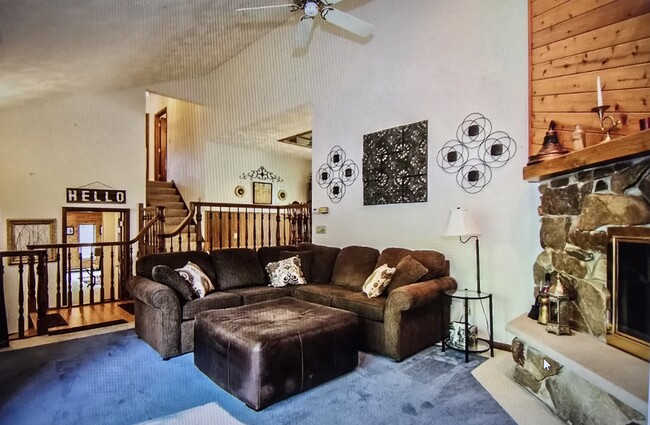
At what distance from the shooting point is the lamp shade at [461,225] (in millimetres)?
3307

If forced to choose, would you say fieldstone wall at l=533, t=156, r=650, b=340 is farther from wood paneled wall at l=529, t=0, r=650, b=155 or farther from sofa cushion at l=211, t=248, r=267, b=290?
sofa cushion at l=211, t=248, r=267, b=290

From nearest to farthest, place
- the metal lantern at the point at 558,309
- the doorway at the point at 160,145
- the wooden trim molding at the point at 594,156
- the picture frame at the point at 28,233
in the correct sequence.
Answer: the wooden trim molding at the point at 594,156, the metal lantern at the point at 558,309, the picture frame at the point at 28,233, the doorway at the point at 160,145

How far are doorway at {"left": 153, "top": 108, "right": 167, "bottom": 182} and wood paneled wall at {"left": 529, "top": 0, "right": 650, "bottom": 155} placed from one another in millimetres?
8876

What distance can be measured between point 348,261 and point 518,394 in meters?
2.19

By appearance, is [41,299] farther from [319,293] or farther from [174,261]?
[319,293]

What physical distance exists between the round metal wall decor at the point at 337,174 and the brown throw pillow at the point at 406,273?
5.73ft

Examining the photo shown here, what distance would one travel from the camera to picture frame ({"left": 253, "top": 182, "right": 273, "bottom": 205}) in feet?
27.4

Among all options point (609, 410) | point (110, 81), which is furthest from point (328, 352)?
point (110, 81)

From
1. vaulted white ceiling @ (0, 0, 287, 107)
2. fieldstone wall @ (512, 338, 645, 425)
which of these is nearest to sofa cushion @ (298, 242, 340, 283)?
fieldstone wall @ (512, 338, 645, 425)

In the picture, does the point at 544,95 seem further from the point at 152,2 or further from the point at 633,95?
the point at 152,2

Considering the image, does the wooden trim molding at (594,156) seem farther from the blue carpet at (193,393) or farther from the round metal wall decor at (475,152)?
the blue carpet at (193,393)

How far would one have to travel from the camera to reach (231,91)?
7.09 meters

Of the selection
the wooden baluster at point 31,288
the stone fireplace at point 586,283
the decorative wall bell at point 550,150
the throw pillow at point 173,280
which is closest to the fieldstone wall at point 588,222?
the stone fireplace at point 586,283

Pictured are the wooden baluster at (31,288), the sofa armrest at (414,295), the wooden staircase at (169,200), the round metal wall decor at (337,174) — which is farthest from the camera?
the wooden staircase at (169,200)
